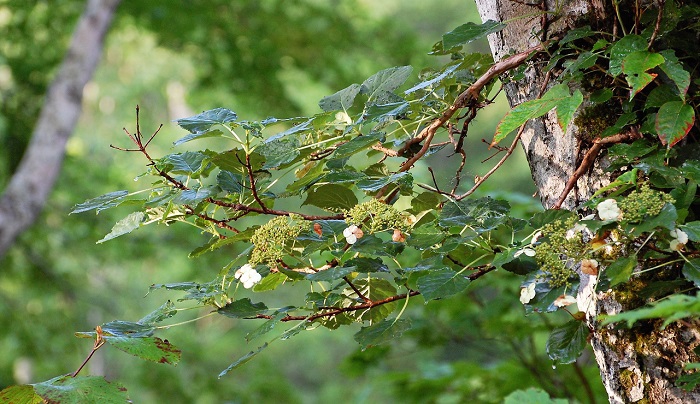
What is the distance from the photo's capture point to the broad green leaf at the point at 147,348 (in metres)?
0.74

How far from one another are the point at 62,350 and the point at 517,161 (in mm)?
7439

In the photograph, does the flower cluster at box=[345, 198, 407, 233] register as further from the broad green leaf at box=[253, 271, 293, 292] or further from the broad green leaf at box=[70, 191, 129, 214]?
the broad green leaf at box=[70, 191, 129, 214]

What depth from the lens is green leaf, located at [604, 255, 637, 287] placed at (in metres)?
0.70

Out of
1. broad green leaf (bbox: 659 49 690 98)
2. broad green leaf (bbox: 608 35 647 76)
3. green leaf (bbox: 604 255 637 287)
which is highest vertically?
broad green leaf (bbox: 608 35 647 76)

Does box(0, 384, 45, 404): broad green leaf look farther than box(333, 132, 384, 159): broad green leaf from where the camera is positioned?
No

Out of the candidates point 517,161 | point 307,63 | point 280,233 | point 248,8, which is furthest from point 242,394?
point 517,161

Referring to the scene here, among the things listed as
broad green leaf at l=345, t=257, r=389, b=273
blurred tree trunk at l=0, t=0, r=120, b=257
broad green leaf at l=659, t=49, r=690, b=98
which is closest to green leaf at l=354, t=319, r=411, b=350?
broad green leaf at l=345, t=257, r=389, b=273

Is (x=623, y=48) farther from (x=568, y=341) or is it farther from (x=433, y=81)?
(x=568, y=341)

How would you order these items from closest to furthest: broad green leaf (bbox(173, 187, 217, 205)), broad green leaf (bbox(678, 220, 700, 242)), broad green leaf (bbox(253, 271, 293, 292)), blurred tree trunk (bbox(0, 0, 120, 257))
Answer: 1. broad green leaf (bbox(678, 220, 700, 242))
2. broad green leaf (bbox(173, 187, 217, 205))
3. broad green leaf (bbox(253, 271, 293, 292))
4. blurred tree trunk (bbox(0, 0, 120, 257))

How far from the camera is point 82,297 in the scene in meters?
5.22

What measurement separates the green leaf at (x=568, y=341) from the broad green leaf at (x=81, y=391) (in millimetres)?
478

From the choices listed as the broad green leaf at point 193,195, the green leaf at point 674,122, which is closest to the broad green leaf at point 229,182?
the broad green leaf at point 193,195

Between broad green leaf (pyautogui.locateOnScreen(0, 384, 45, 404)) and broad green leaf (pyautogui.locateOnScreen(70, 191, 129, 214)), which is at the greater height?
broad green leaf (pyautogui.locateOnScreen(70, 191, 129, 214))

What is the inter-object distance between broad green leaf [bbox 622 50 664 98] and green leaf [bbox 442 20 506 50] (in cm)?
17
